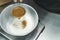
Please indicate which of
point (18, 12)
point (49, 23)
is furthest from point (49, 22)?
point (18, 12)

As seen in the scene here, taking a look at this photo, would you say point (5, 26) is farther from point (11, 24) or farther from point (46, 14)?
point (46, 14)

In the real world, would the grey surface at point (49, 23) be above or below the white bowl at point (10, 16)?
below

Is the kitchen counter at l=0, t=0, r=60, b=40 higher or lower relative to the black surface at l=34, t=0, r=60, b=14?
lower

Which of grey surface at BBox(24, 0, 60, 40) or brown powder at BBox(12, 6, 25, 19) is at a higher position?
brown powder at BBox(12, 6, 25, 19)

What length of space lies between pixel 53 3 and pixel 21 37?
0.51 ft

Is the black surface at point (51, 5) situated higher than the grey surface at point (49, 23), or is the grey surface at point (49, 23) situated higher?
the black surface at point (51, 5)

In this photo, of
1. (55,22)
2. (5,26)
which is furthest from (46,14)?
(5,26)

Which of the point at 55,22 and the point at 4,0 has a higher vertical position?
the point at 4,0

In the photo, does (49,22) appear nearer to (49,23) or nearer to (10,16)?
(49,23)

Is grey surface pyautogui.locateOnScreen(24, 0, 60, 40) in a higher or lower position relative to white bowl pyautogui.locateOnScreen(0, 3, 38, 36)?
lower

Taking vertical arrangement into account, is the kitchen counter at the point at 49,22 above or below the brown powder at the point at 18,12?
below

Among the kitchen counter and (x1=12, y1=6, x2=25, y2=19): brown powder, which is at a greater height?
(x1=12, y1=6, x2=25, y2=19): brown powder

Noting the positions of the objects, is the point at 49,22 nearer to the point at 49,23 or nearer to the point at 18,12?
the point at 49,23

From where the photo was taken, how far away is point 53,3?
557 millimetres
